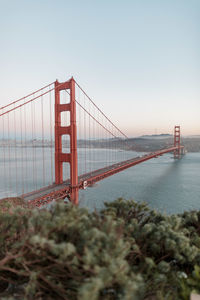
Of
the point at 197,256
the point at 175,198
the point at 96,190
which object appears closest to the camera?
the point at 197,256

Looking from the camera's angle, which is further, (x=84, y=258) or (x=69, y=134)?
(x=69, y=134)

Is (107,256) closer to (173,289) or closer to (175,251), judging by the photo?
(175,251)

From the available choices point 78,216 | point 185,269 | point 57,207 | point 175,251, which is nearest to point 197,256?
point 185,269

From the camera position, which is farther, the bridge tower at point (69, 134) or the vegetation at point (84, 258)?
the bridge tower at point (69, 134)

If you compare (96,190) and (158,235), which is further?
(96,190)

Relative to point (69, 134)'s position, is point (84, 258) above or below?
below

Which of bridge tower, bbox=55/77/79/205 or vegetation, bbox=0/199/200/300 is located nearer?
vegetation, bbox=0/199/200/300

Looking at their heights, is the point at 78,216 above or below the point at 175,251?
above

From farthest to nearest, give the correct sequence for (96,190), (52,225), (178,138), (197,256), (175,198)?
1. (178,138)
2. (96,190)
3. (175,198)
4. (197,256)
5. (52,225)
